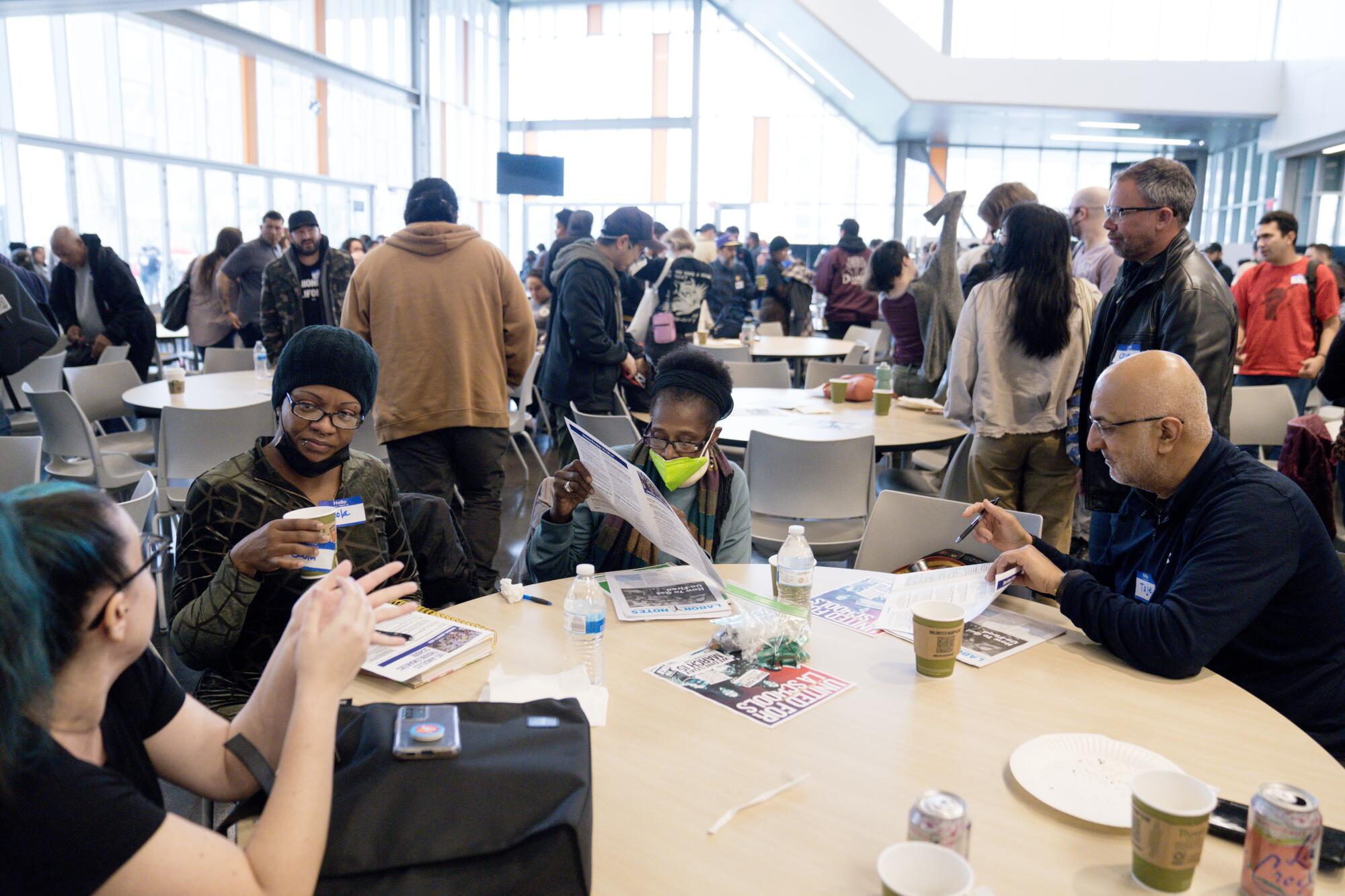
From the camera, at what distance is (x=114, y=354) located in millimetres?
6445

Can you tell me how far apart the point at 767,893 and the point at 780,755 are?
34 cm

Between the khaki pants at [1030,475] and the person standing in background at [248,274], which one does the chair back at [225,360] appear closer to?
the person standing in background at [248,274]

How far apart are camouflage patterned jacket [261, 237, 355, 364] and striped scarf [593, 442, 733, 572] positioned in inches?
136

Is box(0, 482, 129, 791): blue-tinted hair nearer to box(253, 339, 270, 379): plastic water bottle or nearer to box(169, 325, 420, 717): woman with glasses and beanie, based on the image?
box(169, 325, 420, 717): woman with glasses and beanie

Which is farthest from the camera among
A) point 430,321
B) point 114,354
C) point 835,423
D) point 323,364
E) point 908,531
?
point 114,354

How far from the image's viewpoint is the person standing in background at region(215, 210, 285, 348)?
23.3ft

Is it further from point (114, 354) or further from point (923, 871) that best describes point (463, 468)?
point (114, 354)

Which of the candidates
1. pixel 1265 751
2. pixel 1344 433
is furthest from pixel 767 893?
pixel 1344 433

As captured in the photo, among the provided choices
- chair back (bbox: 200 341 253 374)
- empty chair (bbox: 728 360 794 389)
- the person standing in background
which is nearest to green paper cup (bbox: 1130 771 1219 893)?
empty chair (bbox: 728 360 794 389)

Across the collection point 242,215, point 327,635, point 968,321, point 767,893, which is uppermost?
point 242,215

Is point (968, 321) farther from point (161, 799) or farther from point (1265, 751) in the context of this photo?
point (161, 799)

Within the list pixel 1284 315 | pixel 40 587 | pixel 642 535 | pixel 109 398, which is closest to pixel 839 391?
pixel 642 535

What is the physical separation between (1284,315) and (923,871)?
6.09m

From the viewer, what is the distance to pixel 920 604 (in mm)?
1821
